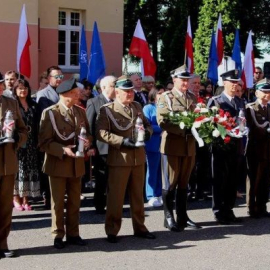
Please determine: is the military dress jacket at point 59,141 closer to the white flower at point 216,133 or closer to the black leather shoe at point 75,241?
the black leather shoe at point 75,241

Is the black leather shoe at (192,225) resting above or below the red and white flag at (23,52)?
below

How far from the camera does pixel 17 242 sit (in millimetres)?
7293

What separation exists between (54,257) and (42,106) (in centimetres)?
289

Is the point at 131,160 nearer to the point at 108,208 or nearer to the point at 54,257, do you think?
the point at 108,208

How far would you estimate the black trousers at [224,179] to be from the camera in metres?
8.33

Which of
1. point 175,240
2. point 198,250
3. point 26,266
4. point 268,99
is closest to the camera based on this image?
point 26,266

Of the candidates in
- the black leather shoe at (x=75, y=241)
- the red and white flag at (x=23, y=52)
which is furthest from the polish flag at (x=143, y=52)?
the black leather shoe at (x=75, y=241)

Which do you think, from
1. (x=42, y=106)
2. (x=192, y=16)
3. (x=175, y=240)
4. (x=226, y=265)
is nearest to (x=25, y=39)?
(x=42, y=106)

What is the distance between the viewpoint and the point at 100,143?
8.70m

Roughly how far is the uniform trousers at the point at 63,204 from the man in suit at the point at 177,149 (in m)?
1.33

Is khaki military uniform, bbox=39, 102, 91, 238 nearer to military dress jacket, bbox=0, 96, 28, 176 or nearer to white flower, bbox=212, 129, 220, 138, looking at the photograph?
military dress jacket, bbox=0, 96, 28, 176

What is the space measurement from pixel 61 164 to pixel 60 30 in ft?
50.8

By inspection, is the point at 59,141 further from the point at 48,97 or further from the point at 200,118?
the point at 48,97

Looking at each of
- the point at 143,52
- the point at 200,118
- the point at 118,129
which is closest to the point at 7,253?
the point at 118,129
